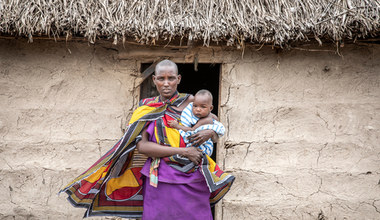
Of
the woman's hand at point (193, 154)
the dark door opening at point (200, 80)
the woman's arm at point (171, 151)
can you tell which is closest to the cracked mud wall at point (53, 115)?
the woman's arm at point (171, 151)

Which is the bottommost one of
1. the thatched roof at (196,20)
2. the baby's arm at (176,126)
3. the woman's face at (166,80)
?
the baby's arm at (176,126)

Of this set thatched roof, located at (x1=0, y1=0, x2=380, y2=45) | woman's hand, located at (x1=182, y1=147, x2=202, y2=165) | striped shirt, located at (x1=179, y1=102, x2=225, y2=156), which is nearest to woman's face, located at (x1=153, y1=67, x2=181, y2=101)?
striped shirt, located at (x1=179, y1=102, x2=225, y2=156)

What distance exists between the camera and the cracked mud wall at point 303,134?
11.1ft

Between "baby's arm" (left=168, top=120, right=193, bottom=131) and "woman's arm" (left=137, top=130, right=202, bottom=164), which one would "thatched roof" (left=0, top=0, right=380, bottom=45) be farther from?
"woman's arm" (left=137, top=130, right=202, bottom=164)

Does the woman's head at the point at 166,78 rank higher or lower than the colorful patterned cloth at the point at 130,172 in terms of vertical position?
higher

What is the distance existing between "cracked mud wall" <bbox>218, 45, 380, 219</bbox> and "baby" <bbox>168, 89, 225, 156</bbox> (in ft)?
2.98

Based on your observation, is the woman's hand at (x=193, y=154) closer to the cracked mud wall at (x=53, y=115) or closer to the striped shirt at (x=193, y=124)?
the striped shirt at (x=193, y=124)

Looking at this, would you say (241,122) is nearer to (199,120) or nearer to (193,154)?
(199,120)

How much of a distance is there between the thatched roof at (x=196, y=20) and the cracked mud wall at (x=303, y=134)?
0.33 metres

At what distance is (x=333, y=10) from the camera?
3316 mm

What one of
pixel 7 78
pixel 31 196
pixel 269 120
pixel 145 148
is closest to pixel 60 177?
pixel 31 196

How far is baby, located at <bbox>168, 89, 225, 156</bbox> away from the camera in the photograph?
2553 mm

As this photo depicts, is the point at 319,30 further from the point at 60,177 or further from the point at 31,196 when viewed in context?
the point at 31,196

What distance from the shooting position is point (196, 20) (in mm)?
3289
